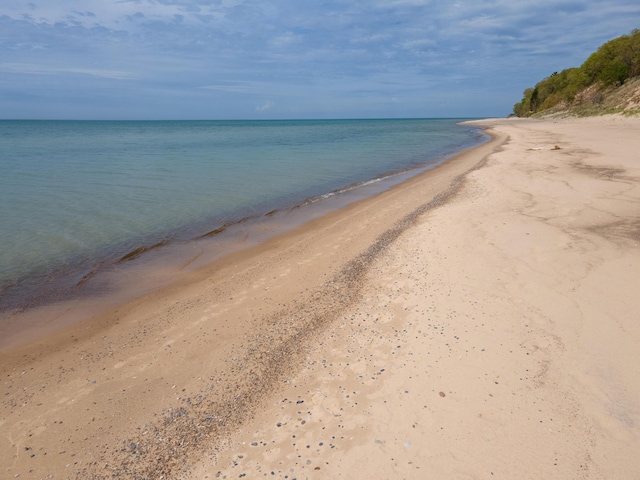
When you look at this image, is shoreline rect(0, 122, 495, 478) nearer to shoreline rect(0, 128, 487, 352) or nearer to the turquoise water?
shoreline rect(0, 128, 487, 352)

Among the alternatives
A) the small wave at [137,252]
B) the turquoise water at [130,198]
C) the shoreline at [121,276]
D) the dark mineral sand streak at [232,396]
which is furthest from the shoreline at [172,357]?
the turquoise water at [130,198]

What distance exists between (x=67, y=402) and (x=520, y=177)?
52.0 feet

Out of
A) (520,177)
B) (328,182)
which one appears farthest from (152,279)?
(520,177)

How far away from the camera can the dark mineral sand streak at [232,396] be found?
3705 mm

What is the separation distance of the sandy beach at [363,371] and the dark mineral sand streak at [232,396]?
0.07 ft

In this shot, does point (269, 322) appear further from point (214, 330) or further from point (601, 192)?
point (601, 192)

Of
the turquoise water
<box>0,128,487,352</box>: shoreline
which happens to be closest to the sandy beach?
<box>0,128,487,352</box>: shoreline

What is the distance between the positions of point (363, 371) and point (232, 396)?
1.55m

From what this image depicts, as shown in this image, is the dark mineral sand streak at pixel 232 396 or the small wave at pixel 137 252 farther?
the small wave at pixel 137 252

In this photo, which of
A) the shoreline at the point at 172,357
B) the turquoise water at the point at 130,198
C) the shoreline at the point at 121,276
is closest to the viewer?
the shoreline at the point at 172,357

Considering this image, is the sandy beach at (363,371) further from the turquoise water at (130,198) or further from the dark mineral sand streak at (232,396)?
the turquoise water at (130,198)

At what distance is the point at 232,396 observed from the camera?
14.7ft

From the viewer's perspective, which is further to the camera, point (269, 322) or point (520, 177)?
point (520, 177)

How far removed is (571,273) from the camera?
6531 millimetres
